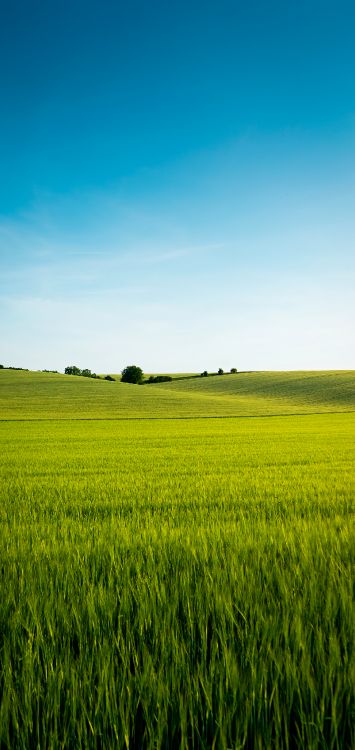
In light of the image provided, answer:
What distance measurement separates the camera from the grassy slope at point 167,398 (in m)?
45.4

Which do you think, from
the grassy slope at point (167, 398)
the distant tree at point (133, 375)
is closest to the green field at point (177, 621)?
the grassy slope at point (167, 398)

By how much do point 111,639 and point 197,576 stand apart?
1014mm

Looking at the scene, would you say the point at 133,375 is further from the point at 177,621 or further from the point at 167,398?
the point at 177,621

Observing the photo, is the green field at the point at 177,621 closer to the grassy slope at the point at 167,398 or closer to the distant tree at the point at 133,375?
the grassy slope at the point at 167,398

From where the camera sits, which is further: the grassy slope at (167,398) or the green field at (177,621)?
the grassy slope at (167,398)

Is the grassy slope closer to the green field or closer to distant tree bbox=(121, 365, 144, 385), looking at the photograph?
distant tree bbox=(121, 365, 144, 385)

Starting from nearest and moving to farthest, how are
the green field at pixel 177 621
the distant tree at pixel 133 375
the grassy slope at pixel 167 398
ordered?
the green field at pixel 177 621
the grassy slope at pixel 167 398
the distant tree at pixel 133 375

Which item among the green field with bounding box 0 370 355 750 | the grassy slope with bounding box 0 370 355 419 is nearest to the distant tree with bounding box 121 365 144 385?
the grassy slope with bounding box 0 370 355 419

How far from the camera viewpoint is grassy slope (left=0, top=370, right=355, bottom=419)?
4541 centimetres

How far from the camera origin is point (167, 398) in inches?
2251

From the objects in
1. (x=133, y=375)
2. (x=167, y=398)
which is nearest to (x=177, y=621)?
(x=167, y=398)

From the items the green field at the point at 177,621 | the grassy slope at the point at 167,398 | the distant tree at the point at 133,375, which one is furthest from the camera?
the distant tree at the point at 133,375

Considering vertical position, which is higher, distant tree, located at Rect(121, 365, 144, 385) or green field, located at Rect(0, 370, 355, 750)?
distant tree, located at Rect(121, 365, 144, 385)

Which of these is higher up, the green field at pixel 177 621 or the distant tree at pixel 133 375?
the distant tree at pixel 133 375
